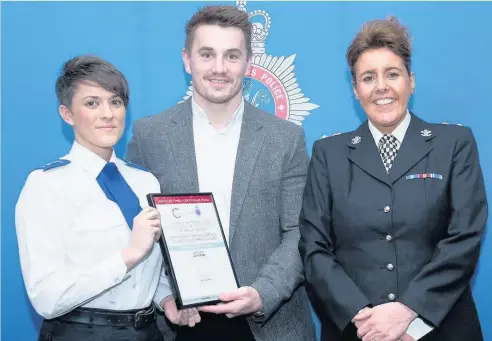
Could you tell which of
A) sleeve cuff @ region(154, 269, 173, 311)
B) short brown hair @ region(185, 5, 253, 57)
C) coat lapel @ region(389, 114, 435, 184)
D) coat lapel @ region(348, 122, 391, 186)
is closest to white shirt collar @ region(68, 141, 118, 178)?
sleeve cuff @ region(154, 269, 173, 311)

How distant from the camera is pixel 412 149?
6.59 ft

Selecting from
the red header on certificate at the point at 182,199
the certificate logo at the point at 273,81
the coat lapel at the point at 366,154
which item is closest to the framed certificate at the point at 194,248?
the red header on certificate at the point at 182,199

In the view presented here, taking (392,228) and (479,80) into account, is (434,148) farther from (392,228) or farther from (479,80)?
(479,80)

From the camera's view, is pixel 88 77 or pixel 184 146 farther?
pixel 184 146

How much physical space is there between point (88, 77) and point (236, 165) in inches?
24.4

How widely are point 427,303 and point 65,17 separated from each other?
247cm

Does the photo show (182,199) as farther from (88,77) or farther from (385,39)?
(385,39)

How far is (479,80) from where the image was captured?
3.16 meters

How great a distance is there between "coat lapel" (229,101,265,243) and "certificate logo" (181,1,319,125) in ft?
2.95

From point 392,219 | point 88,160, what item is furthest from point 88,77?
point 392,219

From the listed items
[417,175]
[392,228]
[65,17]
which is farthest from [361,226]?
[65,17]

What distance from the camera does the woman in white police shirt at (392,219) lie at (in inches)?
72.4

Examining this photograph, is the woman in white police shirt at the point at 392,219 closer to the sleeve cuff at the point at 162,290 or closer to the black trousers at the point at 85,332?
the sleeve cuff at the point at 162,290

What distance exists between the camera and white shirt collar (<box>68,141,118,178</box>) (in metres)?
1.96
